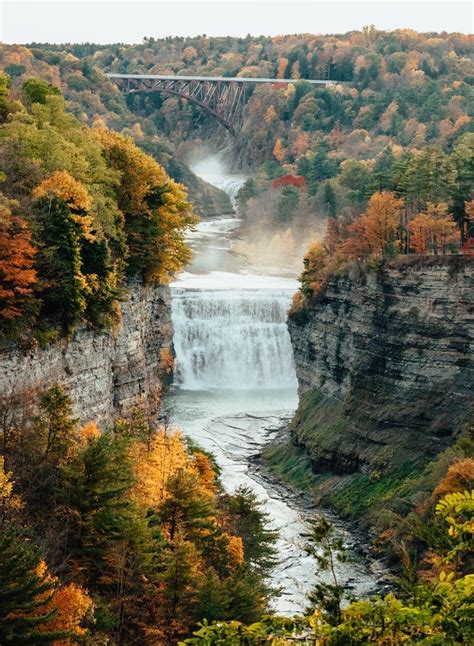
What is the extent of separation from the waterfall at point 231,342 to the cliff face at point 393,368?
21.4m

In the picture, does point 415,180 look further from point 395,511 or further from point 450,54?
point 450,54

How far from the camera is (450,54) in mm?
192250

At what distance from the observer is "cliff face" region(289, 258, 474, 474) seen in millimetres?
62000

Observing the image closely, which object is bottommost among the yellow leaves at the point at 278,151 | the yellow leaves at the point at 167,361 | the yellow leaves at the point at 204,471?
the yellow leaves at the point at 167,361

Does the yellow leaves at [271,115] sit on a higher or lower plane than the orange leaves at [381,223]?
higher

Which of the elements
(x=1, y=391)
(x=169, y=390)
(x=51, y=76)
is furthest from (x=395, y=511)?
(x=51, y=76)

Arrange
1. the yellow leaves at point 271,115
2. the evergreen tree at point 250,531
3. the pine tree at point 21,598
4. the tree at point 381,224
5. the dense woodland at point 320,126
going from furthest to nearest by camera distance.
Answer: the yellow leaves at point 271,115 < the dense woodland at point 320,126 < the tree at point 381,224 < the evergreen tree at point 250,531 < the pine tree at point 21,598

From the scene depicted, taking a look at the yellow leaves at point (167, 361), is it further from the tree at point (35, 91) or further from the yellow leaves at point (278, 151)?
the yellow leaves at point (278, 151)

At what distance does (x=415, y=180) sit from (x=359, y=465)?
64.2ft

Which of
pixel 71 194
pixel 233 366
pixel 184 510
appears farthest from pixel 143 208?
pixel 233 366

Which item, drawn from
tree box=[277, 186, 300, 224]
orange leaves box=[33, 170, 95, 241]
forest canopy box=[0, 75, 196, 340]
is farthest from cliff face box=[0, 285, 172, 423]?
tree box=[277, 186, 300, 224]

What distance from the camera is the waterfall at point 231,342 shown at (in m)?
95.9

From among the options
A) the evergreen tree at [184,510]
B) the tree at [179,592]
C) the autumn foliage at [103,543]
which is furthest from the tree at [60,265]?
the tree at [179,592]

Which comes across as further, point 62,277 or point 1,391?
point 62,277
